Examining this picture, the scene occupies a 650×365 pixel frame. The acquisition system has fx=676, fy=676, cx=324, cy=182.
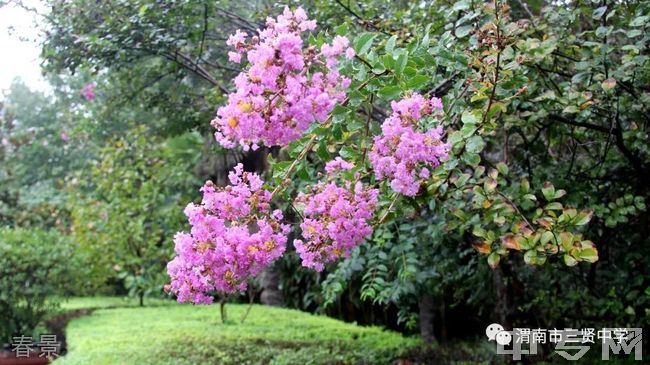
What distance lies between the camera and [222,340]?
15.9ft

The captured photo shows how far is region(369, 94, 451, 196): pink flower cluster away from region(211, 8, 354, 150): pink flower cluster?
5.8 inches

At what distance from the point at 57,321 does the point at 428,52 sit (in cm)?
595

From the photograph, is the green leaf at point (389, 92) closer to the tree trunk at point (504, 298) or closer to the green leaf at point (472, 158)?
the green leaf at point (472, 158)

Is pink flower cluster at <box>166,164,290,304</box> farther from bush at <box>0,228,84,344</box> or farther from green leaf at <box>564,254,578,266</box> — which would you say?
bush at <box>0,228,84,344</box>

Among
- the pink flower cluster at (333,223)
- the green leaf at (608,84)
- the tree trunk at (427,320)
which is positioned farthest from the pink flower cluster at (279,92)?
the tree trunk at (427,320)

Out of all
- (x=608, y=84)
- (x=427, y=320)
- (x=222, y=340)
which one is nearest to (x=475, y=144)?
(x=608, y=84)

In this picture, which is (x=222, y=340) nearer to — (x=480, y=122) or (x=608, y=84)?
(x=608, y=84)

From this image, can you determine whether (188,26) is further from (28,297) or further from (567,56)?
(28,297)

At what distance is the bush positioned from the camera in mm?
5254

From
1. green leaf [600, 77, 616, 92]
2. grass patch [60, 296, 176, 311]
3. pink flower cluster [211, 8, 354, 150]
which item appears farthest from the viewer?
grass patch [60, 296, 176, 311]

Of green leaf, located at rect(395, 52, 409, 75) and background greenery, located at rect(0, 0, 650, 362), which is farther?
background greenery, located at rect(0, 0, 650, 362)

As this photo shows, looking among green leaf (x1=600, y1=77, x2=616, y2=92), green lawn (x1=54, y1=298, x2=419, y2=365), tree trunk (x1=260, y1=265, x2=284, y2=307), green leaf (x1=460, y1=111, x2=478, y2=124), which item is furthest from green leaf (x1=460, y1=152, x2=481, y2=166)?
tree trunk (x1=260, y1=265, x2=284, y2=307)

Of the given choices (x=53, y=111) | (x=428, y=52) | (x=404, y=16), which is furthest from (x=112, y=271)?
(x=53, y=111)

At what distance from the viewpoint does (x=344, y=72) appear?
5.36 ft
